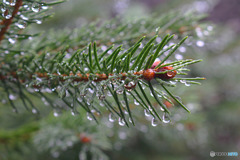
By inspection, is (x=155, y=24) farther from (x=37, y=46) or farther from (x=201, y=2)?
(x=201, y=2)

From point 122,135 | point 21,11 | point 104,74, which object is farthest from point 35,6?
point 122,135

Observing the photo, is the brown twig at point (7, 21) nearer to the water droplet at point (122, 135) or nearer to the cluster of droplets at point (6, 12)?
the cluster of droplets at point (6, 12)

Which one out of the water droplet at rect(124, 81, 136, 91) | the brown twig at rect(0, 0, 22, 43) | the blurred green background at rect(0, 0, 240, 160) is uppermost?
the brown twig at rect(0, 0, 22, 43)

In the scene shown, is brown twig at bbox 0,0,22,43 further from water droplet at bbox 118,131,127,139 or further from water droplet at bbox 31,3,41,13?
water droplet at bbox 118,131,127,139

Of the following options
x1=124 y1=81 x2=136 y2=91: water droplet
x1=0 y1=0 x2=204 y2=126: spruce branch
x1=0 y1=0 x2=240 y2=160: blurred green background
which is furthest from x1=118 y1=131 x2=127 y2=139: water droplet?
x1=124 y1=81 x2=136 y2=91: water droplet

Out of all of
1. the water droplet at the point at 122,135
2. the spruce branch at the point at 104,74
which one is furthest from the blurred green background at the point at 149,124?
the spruce branch at the point at 104,74

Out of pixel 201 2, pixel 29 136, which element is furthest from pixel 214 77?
pixel 29 136

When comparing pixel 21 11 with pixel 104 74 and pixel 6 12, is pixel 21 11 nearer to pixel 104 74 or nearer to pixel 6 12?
pixel 6 12

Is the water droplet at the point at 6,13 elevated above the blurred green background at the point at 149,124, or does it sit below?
above
